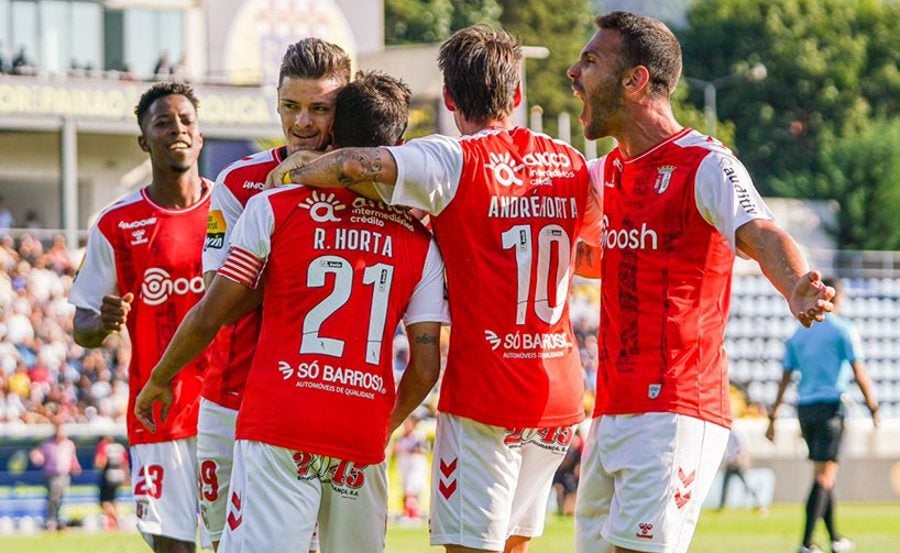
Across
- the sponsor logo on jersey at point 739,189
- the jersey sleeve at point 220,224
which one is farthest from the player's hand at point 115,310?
the sponsor logo on jersey at point 739,189

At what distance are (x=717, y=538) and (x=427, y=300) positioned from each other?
1218cm

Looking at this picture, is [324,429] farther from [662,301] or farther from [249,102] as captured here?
[249,102]

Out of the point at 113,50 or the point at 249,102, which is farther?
the point at 113,50

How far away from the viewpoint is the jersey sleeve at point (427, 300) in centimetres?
641

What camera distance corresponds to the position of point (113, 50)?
43.0 meters

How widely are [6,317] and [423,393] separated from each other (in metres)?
19.8

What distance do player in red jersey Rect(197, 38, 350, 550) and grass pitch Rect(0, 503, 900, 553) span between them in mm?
8714

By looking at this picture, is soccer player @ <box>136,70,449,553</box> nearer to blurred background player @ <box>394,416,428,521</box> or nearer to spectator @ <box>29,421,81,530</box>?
spectator @ <box>29,421,81,530</box>

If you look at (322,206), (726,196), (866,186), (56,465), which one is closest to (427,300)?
(322,206)

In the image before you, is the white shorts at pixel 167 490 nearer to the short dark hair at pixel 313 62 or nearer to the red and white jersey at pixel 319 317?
the red and white jersey at pixel 319 317

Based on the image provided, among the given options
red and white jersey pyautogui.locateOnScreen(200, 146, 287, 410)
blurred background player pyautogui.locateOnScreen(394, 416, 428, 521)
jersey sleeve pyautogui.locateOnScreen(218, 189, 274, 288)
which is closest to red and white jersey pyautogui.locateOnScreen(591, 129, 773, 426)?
jersey sleeve pyautogui.locateOnScreen(218, 189, 274, 288)

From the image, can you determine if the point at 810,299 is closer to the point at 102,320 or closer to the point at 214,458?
the point at 214,458

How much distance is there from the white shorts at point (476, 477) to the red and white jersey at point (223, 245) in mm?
931

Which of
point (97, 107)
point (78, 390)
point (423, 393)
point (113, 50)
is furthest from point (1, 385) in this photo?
point (113, 50)
